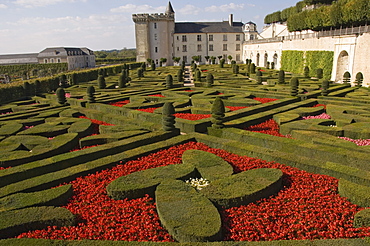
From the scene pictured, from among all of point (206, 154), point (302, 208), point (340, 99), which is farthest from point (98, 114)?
point (340, 99)

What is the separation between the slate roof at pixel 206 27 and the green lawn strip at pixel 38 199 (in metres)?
62.8

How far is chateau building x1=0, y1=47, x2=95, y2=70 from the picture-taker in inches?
2830

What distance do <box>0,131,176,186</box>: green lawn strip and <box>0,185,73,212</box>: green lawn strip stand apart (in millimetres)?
1330

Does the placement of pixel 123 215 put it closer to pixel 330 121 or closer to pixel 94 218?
pixel 94 218

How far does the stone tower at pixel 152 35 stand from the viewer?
60.3 meters

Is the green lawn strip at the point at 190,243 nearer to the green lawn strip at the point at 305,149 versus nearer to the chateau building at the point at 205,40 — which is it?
the green lawn strip at the point at 305,149

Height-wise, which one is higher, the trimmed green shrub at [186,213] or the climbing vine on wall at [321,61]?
the climbing vine on wall at [321,61]

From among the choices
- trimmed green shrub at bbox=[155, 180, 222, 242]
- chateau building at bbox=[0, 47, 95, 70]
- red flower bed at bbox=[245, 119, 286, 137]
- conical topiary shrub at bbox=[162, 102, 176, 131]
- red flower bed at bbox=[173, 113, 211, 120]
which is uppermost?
chateau building at bbox=[0, 47, 95, 70]

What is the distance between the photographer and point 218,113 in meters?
11.4

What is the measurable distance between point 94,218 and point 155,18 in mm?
59593

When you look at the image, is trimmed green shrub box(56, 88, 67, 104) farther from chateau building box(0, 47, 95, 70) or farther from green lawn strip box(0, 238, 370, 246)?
chateau building box(0, 47, 95, 70)

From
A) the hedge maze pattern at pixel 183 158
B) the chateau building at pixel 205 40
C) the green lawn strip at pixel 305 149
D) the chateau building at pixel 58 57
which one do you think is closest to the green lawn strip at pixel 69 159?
the hedge maze pattern at pixel 183 158

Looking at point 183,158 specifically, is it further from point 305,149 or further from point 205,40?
point 205,40

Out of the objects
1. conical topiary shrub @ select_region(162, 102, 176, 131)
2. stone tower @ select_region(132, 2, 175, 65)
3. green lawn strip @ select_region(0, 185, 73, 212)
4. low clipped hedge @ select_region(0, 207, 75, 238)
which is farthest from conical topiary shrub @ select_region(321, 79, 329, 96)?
stone tower @ select_region(132, 2, 175, 65)
